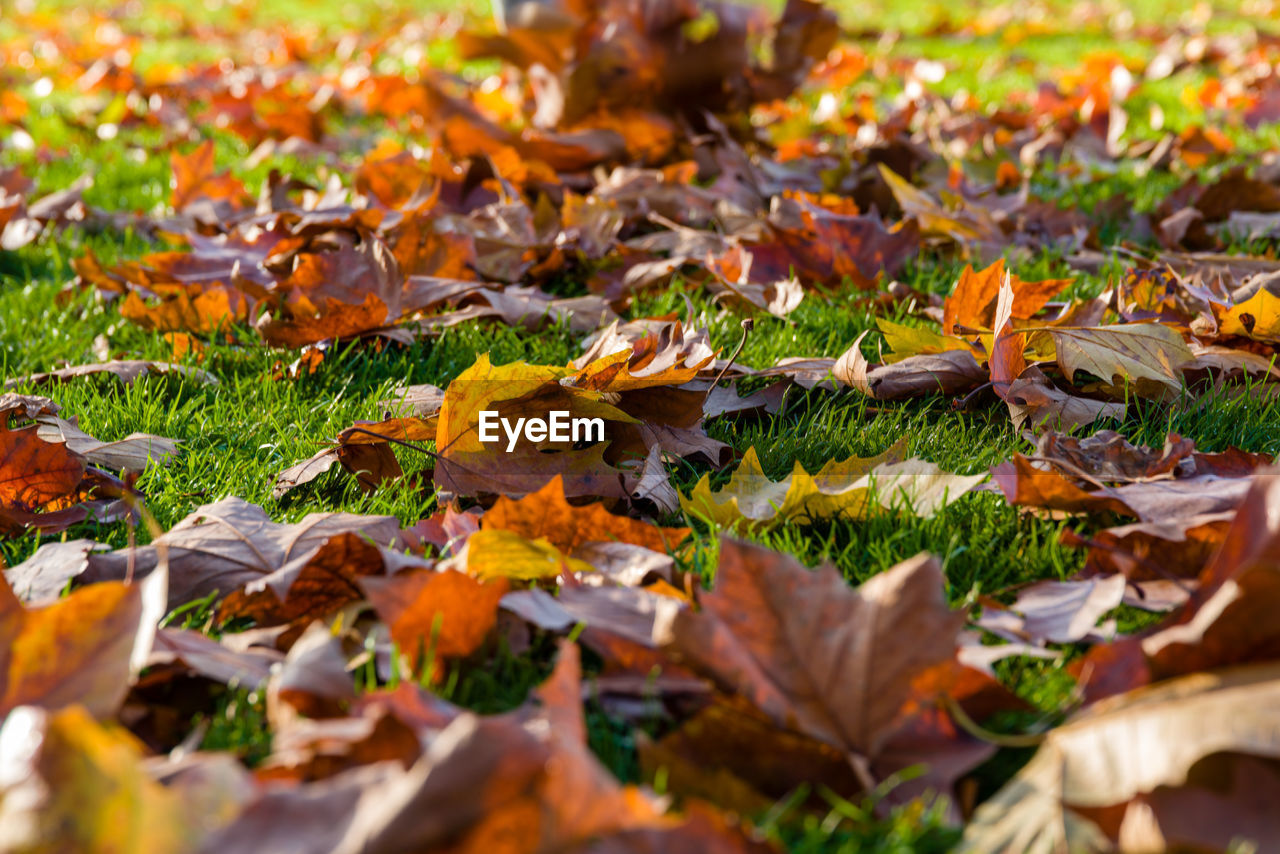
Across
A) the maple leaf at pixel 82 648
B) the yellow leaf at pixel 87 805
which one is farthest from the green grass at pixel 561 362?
the yellow leaf at pixel 87 805

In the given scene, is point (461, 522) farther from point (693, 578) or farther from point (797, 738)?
point (797, 738)

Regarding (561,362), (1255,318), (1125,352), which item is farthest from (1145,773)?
(561,362)

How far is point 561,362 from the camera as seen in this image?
7.38 ft

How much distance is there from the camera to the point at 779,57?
4.05 meters

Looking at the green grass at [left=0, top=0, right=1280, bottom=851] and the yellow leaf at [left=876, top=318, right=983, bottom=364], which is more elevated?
the yellow leaf at [left=876, top=318, right=983, bottom=364]

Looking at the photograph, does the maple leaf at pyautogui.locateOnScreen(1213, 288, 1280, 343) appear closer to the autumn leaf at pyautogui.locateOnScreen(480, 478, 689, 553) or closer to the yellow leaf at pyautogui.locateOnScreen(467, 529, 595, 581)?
the autumn leaf at pyautogui.locateOnScreen(480, 478, 689, 553)

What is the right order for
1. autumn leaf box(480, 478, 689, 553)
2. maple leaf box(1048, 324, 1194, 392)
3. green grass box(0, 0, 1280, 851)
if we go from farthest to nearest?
maple leaf box(1048, 324, 1194, 392)
autumn leaf box(480, 478, 689, 553)
green grass box(0, 0, 1280, 851)

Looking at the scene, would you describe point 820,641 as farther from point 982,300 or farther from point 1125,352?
point 982,300

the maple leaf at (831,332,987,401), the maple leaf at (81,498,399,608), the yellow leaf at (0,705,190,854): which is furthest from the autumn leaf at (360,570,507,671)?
the maple leaf at (831,332,987,401)

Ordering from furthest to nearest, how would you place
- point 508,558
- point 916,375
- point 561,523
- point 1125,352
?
point 916,375 → point 1125,352 → point 561,523 → point 508,558

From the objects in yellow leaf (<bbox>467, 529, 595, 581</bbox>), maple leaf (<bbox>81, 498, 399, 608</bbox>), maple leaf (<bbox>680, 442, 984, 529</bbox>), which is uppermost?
yellow leaf (<bbox>467, 529, 595, 581</bbox>)

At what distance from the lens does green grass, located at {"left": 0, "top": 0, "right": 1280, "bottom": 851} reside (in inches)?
45.4

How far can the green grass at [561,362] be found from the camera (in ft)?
3.78

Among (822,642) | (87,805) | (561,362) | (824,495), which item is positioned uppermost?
(87,805)
